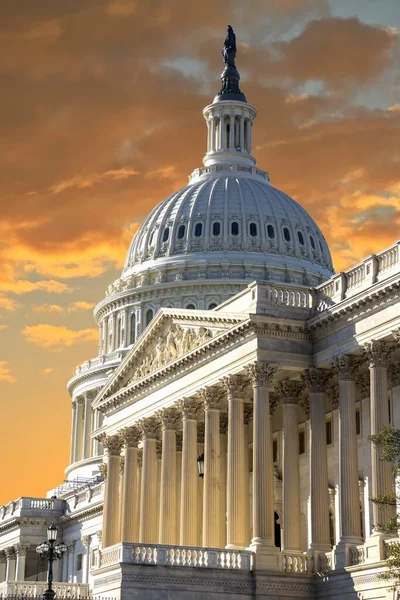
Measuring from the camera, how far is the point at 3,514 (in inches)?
4911

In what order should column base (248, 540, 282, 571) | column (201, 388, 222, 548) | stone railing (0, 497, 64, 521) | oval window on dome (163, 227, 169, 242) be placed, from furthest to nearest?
oval window on dome (163, 227, 169, 242)
stone railing (0, 497, 64, 521)
column (201, 388, 222, 548)
column base (248, 540, 282, 571)

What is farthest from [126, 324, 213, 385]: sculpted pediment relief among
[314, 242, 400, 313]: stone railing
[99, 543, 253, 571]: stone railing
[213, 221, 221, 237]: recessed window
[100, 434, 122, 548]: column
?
[213, 221, 221, 237]: recessed window

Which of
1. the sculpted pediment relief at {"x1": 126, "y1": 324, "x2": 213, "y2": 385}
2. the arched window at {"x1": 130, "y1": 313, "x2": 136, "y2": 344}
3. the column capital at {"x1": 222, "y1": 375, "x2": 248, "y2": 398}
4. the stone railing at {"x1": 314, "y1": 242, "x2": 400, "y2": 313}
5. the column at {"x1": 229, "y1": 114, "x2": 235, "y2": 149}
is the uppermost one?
the column at {"x1": 229, "y1": 114, "x2": 235, "y2": 149}

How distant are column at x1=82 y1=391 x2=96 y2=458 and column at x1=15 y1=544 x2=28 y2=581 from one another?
2648 cm

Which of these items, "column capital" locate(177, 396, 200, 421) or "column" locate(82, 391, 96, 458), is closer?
"column capital" locate(177, 396, 200, 421)

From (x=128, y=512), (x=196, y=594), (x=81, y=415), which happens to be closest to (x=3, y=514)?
(x=81, y=415)

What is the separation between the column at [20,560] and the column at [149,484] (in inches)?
1794

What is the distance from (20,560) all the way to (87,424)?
30581 millimetres

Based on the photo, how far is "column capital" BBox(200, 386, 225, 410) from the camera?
6600cm

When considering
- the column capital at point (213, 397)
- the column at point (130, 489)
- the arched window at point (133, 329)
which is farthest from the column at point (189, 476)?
the arched window at point (133, 329)

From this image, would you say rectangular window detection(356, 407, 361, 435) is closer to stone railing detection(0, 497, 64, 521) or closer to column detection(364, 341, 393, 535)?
column detection(364, 341, 393, 535)

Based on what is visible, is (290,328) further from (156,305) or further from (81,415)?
(81,415)

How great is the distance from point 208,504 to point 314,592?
30.4 feet

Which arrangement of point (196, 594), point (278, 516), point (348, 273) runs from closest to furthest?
point (196, 594)
point (348, 273)
point (278, 516)
